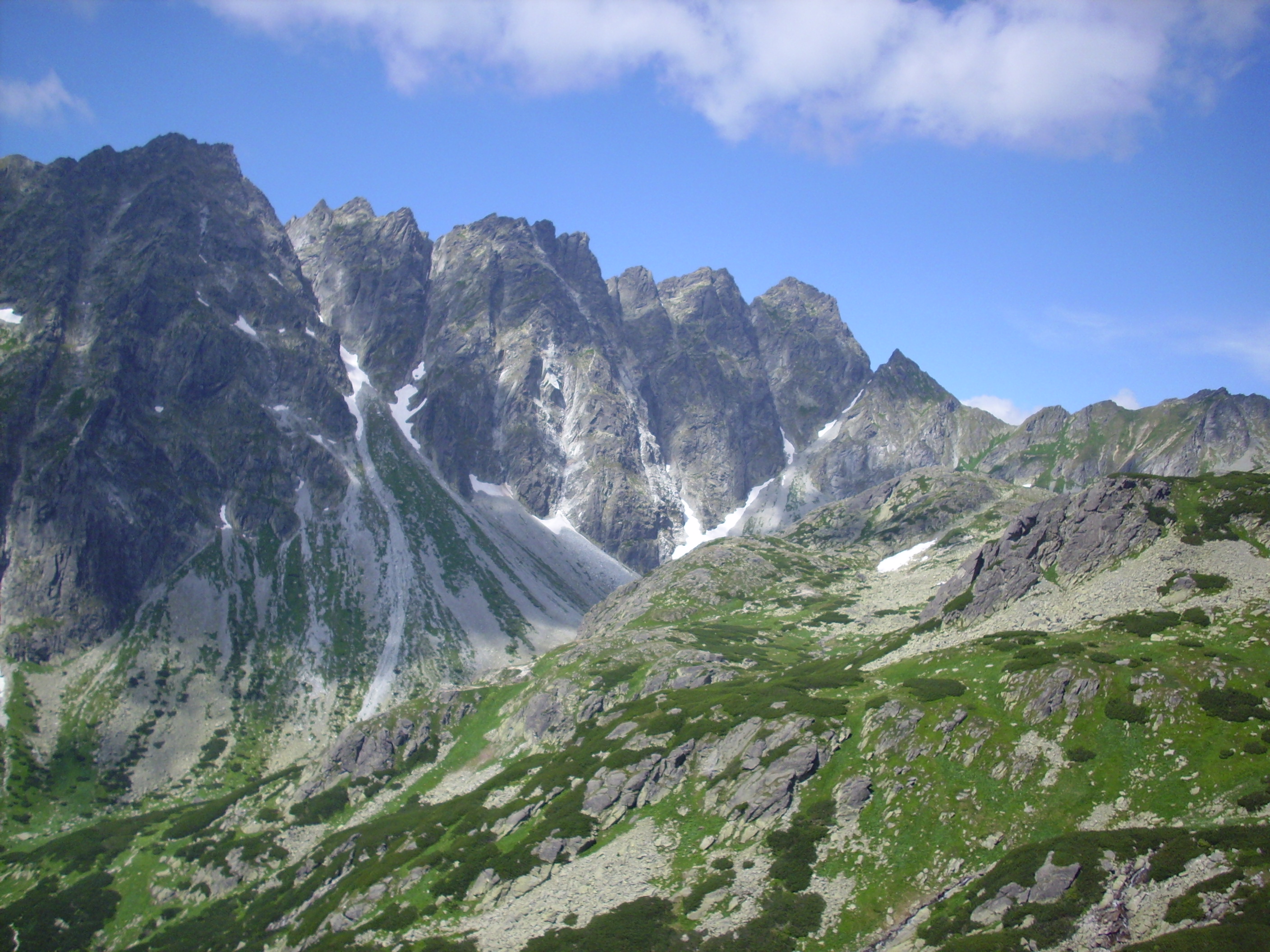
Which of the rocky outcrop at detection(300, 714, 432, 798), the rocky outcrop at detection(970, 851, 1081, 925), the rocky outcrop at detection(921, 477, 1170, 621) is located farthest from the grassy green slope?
the rocky outcrop at detection(921, 477, 1170, 621)

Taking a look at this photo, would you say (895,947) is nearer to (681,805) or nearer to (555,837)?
A: (681,805)

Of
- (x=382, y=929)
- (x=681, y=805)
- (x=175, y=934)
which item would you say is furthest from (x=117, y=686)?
(x=681, y=805)

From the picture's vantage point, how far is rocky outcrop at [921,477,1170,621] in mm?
95562

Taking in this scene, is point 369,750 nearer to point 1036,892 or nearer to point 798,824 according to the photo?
point 798,824

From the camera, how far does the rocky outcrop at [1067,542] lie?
95.6 metres

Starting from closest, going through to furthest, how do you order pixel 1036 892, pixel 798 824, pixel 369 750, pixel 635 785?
pixel 1036 892, pixel 798 824, pixel 635 785, pixel 369 750

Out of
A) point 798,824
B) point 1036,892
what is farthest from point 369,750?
point 1036,892

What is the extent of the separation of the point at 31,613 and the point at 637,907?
203 m

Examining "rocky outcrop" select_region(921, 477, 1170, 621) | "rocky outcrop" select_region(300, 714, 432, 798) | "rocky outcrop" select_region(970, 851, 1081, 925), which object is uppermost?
"rocky outcrop" select_region(921, 477, 1170, 621)

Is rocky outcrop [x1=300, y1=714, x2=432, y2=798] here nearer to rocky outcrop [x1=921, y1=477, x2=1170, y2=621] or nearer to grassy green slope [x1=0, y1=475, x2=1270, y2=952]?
grassy green slope [x1=0, y1=475, x2=1270, y2=952]

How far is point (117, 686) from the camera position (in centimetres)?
18600

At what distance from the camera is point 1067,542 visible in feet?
332

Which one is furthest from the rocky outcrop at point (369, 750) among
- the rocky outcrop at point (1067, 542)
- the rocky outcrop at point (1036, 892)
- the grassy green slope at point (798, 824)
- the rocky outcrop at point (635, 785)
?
the rocky outcrop at point (1036, 892)

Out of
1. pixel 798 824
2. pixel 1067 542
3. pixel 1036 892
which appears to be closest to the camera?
pixel 1036 892
